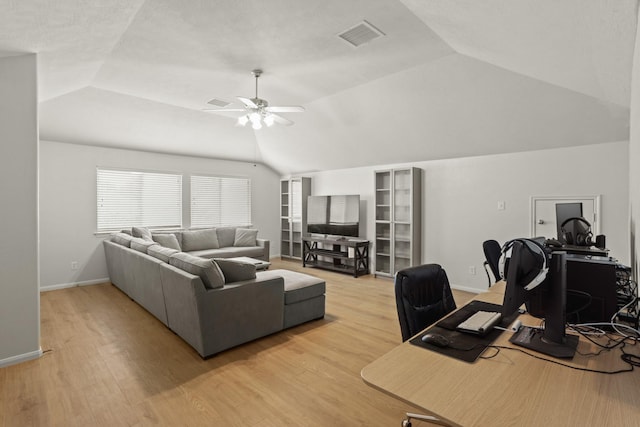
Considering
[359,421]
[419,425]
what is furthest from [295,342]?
[419,425]

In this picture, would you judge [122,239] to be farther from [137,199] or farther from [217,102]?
[217,102]

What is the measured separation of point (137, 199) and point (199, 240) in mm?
1377

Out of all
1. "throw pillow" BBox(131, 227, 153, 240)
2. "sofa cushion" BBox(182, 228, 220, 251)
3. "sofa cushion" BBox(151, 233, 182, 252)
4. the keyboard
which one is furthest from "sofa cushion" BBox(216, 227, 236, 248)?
the keyboard

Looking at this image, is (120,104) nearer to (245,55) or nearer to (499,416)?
(245,55)

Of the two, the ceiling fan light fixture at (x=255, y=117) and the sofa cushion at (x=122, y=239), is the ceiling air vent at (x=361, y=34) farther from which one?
the sofa cushion at (x=122, y=239)

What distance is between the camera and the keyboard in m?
1.49

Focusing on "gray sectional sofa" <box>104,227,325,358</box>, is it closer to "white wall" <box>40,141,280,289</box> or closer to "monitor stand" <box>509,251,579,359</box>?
"white wall" <box>40,141,280,289</box>

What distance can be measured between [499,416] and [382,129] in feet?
15.0

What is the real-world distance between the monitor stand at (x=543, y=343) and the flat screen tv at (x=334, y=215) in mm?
4756

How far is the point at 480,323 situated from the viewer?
5.12ft

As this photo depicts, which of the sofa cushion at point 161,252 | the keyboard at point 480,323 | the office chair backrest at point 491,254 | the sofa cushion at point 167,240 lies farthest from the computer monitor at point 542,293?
the sofa cushion at point 167,240

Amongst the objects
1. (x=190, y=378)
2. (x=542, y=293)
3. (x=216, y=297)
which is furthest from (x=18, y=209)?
(x=542, y=293)

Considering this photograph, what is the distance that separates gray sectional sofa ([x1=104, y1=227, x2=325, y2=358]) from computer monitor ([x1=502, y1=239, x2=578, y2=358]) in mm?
2286

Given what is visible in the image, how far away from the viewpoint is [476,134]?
14.5 feet
